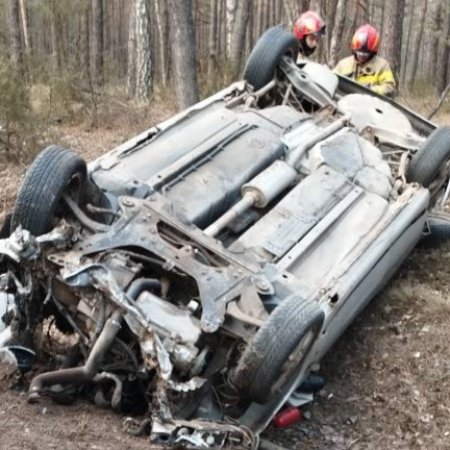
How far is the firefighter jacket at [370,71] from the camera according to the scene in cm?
782

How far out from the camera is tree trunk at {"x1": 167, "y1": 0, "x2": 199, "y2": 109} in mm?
9328

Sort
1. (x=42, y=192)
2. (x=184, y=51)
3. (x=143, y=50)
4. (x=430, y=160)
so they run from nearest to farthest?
(x=42, y=192) < (x=430, y=160) < (x=184, y=51) < (x=143, y=50)

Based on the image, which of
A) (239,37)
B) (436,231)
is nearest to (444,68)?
(239,37)

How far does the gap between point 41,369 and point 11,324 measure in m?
0.31

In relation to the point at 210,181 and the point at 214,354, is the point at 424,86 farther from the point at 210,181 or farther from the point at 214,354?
the point at 214,354

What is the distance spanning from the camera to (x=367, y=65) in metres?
7.96

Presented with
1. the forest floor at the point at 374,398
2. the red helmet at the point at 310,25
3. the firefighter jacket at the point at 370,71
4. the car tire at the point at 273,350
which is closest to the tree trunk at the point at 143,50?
the firefighter jacket at the point at 370,71

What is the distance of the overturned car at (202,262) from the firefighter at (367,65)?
1.94 meters

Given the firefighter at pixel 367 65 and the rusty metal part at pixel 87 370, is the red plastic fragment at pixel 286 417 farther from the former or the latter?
the firefighter at pixel 367 65

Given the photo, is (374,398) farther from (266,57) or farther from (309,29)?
(309,29)

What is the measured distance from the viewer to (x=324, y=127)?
6.23 m

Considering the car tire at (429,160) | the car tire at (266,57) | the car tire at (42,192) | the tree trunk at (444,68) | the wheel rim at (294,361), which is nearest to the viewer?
the wheel rim at (294,361)

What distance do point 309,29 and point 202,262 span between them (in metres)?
3.76

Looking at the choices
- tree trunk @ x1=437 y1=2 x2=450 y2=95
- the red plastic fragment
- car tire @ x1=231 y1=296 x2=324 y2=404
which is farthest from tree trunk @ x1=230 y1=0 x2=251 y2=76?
car tire @ x1=231 y1=296 x2=324 y2=404
